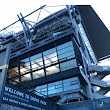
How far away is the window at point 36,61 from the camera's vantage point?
29.1 m

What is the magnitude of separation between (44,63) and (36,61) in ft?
5.54

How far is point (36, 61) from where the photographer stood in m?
29.6

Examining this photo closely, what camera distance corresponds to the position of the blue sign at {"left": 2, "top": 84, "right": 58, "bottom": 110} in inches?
395

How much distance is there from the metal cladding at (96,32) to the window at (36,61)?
2401 centimetres

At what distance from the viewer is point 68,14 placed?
124ft

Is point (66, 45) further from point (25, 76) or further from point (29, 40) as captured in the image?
point (29, 40)

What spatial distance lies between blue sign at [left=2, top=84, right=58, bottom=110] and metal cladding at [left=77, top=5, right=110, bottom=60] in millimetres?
39173

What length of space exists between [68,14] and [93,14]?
1450 cm

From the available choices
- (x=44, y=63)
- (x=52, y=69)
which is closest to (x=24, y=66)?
(x=44, y=63)

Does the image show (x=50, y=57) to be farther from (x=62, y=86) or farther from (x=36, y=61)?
(x=62, y=86)

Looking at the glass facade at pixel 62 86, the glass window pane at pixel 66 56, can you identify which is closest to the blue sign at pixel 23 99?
the glass facade at pixel 62 86

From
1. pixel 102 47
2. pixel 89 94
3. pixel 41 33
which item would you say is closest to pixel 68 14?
pixel 41 33

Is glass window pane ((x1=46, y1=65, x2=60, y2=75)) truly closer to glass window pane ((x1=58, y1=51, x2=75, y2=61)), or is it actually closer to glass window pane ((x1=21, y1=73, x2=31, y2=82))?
glass window pane ((x1=58, y1=51, x2=75, y2=61))

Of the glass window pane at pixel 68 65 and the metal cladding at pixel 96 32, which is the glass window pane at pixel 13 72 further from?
the metal cladding at pixel 96 32
